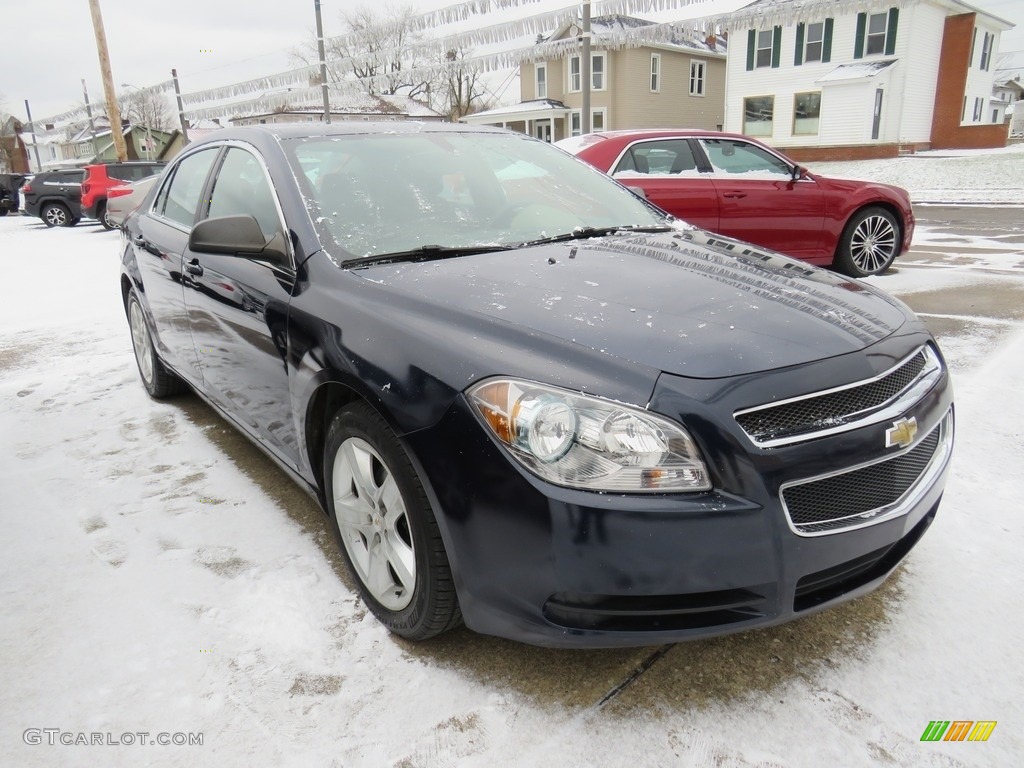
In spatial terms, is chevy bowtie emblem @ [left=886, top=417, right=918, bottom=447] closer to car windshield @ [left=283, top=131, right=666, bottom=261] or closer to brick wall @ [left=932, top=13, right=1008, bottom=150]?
car windshield @ [left=283, top=131, right=666, bottom=261]

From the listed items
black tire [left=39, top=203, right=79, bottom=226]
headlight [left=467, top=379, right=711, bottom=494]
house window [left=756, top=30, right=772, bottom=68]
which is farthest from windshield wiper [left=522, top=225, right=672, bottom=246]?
house window [left=756, top=30, right=772, bottom=68]

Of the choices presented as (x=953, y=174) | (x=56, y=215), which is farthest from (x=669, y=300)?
(x=953, y=174)

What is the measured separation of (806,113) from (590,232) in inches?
1098

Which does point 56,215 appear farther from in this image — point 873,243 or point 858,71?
point 858,71

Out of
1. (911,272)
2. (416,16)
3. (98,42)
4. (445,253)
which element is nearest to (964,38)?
(416,16)

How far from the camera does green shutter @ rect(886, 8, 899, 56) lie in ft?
81.6

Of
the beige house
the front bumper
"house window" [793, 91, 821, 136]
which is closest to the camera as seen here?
the front bumper

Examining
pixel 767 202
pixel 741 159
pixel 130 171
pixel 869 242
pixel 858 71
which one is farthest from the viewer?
pixel 858 71

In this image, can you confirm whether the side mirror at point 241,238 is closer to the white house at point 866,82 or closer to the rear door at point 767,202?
the rear door at point 767,202

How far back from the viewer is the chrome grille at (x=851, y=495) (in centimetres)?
167

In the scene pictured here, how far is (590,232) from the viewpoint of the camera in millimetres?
2871

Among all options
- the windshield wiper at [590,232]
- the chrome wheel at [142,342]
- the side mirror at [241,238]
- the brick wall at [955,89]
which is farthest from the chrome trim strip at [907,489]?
the brick wall at [955,89]

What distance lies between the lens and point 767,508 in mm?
1625

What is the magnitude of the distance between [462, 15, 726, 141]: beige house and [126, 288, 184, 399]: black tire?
27616mm
